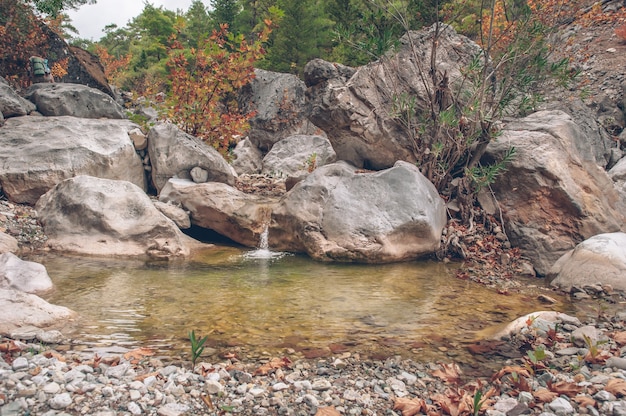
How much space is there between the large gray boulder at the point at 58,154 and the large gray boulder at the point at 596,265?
828cm

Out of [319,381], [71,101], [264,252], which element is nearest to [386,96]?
[264,252]

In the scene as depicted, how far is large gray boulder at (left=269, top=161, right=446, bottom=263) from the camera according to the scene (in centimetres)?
735

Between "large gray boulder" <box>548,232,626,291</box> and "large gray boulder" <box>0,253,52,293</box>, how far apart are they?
6578 millimetres

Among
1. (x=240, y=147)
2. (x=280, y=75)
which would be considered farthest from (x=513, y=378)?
(x=280, y=75)

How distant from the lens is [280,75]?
59.3 feet

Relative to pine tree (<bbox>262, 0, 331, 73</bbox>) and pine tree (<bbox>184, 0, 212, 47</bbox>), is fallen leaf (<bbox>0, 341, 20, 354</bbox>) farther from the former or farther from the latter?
pine tree (<bbox>184, 0, 212, 47</bbox>)

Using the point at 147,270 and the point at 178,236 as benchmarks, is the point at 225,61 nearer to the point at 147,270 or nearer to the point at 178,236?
the point at 178,236

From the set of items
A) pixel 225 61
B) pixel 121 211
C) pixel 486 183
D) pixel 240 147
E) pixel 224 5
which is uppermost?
pixel 224 5

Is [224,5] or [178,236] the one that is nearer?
[178,236]

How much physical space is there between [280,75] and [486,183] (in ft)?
39.5

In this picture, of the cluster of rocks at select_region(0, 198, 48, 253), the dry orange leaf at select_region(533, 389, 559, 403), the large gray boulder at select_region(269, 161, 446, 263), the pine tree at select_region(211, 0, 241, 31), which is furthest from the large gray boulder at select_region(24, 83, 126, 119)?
the pine tree at select_region(211, 0, 241, 31)

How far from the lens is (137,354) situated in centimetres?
349

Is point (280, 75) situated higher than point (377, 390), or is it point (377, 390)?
point (280, 75)

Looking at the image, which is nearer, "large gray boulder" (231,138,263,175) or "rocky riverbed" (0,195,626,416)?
"rocky riverbed" (0,195,626,416)
